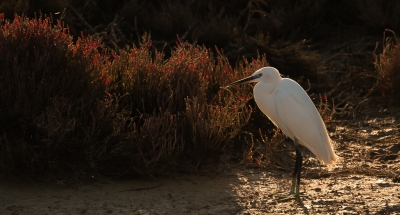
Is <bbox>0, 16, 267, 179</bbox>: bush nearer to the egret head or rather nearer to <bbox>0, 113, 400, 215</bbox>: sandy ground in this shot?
<bbox>0, 113, 400, 215</bbox>: sandy ground

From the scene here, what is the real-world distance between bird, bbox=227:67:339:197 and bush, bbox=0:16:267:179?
1.82 feet

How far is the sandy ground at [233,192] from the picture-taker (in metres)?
5.19

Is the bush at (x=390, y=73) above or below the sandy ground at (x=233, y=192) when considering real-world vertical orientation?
above

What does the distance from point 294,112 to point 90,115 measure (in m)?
1.64

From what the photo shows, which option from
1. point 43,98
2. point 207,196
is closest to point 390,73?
point 207,196

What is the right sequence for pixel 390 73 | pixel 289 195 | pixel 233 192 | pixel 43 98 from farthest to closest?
1. pixel 390 73
2. pixel 43 98
3. pixel 233 192
4. pixel 289 195

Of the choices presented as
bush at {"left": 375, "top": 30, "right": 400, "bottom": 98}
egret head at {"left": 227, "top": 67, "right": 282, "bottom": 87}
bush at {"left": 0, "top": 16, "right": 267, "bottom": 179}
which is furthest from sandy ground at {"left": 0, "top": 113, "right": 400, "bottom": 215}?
bush at {"left": 375, "top": 30, "right": 400, "bottom": 98}

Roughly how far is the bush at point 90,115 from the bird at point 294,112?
55cm

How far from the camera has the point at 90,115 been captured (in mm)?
5812

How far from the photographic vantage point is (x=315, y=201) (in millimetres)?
5402

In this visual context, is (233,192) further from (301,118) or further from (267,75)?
(267,75)

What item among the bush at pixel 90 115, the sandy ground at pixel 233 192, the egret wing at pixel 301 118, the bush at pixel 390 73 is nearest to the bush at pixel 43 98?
the bush at pixel 90 115

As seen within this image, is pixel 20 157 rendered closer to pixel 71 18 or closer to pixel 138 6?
pixel 71 18

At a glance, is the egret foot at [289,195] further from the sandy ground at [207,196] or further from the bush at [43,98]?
the bush at [43,98]
